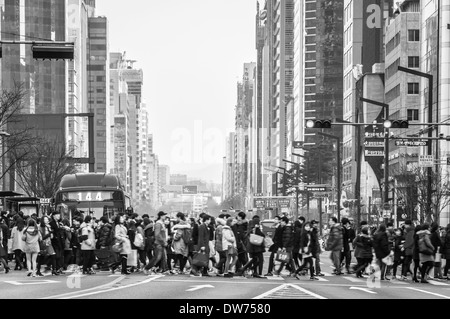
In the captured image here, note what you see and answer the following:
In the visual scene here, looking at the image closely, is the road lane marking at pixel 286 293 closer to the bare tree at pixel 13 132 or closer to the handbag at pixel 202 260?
the handbag at pixel 202 260

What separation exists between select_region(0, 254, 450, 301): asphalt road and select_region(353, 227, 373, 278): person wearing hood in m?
0.55

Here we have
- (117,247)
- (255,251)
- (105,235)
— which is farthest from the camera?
(105,235)

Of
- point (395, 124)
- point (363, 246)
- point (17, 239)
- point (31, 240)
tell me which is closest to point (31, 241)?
point (31, 240)

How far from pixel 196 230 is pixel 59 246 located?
4.43 m

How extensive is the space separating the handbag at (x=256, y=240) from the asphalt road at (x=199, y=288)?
1195 millimetres

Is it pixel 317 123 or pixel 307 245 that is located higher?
pixel 317 123

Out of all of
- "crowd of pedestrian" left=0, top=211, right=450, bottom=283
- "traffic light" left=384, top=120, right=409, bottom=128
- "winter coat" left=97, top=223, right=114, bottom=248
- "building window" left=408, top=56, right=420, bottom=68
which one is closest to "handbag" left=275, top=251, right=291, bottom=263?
"crowd of pedestrian" left=0, top=211, right=450, bottom=283

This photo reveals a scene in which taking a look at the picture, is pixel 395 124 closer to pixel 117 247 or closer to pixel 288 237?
pixel 288 237

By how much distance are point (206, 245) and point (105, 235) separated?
3538 millimetres

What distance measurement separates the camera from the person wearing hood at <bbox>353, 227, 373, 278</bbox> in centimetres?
3425

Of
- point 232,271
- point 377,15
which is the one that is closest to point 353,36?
point 377,15

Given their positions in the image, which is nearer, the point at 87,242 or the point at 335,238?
the point at 87,242

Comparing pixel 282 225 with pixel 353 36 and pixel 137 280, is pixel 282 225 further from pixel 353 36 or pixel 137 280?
pixel 353 36

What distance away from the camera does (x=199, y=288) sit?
88.9 ft
